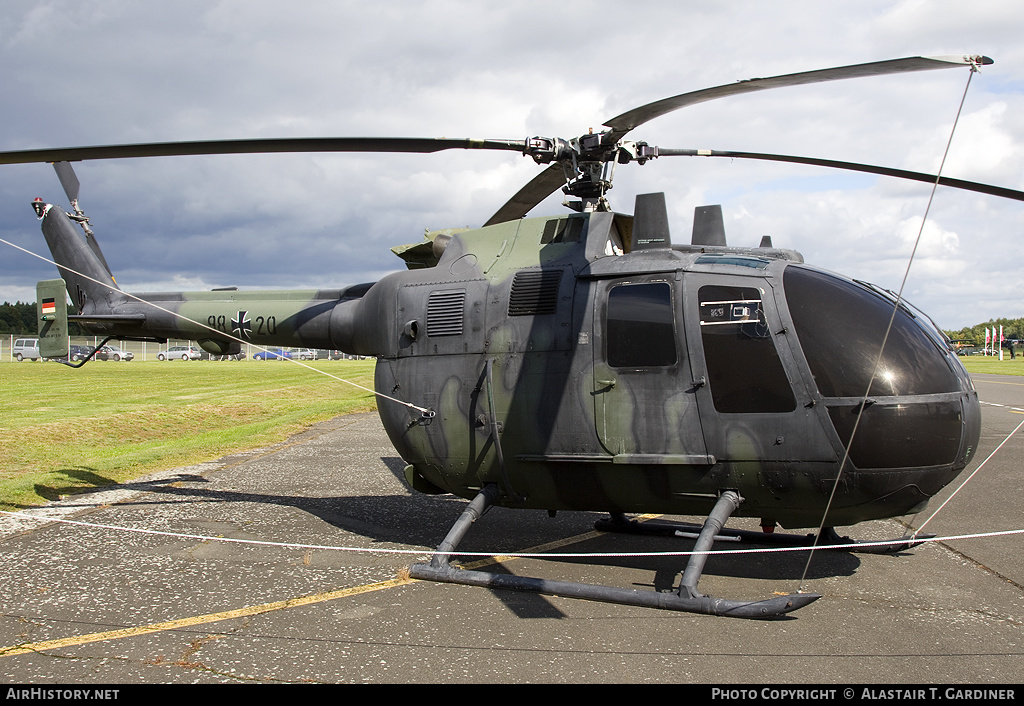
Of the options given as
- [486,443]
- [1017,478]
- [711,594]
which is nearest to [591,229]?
[486,443]

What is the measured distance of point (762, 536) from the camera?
6996 millimetres

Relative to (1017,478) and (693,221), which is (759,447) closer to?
(693,221)

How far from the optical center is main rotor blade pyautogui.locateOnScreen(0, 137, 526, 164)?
18.1 ft

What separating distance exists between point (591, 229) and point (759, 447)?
2.27 meters

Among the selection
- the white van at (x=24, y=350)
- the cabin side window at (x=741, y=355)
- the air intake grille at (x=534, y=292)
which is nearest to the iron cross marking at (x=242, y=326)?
the air intake grille at (x=534, y=292)

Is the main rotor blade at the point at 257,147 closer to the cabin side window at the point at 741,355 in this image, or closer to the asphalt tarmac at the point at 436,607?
the cabin side window at the point at 741,355

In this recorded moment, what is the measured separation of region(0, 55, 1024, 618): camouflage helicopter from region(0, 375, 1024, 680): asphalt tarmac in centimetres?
38

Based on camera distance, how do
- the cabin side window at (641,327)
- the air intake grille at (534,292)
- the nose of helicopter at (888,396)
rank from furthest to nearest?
1. the air intake grille at (534,292)
2. the cabin side window at (641,327)
3. the nose of helicopter at (888,396)

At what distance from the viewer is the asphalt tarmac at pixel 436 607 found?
418 centimetres

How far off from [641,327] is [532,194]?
197 centimetres

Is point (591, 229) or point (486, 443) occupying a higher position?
point (591, 229)

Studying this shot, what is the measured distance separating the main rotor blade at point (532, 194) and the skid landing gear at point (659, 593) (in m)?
2.96

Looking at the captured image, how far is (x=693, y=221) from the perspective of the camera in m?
6.90
